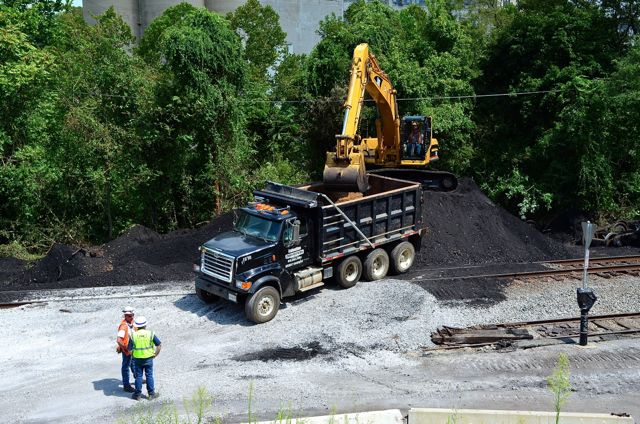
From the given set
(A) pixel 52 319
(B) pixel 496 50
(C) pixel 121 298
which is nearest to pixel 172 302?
(C) pixel 121 298

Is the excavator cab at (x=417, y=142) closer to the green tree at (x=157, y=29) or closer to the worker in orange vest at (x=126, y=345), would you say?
the worker in orange vest at (x=126, y=345)

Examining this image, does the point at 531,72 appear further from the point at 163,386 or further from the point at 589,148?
the point at 163,386

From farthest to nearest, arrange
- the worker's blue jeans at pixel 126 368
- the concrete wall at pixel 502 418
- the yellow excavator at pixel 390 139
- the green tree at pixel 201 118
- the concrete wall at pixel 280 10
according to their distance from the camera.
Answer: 1. the concrete wall at pixel 280 10
2. the green tree at pixel 201 118
3. the yellow excavator at pixel 390 139
4. the worker's blue jeans at pixel 126 368
5. the concrete wall at pixel 502 418

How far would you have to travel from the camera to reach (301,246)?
1653 cm

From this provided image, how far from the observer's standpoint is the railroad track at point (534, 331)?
14.6 m

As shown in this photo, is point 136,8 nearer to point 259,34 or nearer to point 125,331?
point 259,34

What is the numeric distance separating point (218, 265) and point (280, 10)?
142ft

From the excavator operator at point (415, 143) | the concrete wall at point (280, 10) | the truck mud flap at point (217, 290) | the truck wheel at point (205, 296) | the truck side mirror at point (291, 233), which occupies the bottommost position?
the truck wheel at point (205, 296)

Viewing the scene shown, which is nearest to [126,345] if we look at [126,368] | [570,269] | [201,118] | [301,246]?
[126,368]

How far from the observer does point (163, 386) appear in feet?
42.0

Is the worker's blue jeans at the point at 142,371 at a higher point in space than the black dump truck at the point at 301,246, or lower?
lower

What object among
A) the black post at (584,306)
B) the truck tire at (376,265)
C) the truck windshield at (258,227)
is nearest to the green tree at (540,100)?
the truck tire at (376,265)

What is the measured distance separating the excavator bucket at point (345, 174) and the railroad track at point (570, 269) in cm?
332

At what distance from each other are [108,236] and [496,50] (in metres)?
19.6
